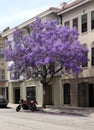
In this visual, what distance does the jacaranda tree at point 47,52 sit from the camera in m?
35.9

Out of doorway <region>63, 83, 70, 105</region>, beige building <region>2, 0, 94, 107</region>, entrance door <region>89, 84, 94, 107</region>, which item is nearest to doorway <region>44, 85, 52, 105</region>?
beige building <region>2, 0, 94, 107</region>

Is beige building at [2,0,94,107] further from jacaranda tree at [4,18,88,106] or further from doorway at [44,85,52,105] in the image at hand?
jacaranda tree at [4,18,88,106]

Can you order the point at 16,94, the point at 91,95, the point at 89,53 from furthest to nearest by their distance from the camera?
the point at 16,94
the point at 91,95
the point at 89,53

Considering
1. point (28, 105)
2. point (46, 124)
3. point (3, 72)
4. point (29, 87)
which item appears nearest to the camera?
point (46, 124)

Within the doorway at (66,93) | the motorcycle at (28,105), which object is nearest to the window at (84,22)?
the doorway at (66,93)

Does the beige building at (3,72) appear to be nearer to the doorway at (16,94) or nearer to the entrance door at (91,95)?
the doorway at (16,94)

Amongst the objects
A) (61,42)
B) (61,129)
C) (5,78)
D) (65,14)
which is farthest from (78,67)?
(5,78)

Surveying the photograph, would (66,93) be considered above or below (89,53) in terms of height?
below

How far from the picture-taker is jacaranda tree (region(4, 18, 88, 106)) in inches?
1412

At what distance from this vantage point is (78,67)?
3681 centimetres

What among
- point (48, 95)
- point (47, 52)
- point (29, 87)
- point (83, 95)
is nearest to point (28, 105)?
point (47, 52)

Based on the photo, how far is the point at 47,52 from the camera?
3566cm

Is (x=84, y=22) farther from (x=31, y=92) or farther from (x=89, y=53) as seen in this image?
(x=31, y=92)

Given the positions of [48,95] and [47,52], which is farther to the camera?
[48,95]
